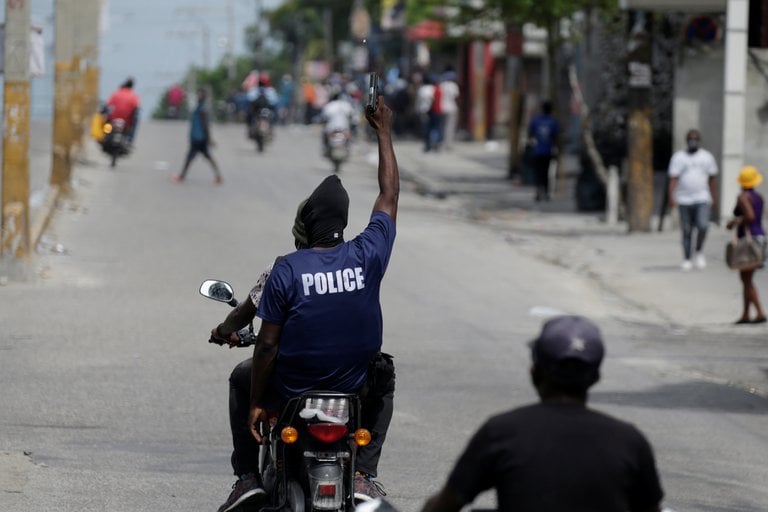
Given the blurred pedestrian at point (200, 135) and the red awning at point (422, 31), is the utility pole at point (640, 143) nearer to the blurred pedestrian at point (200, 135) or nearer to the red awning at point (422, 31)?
the blurred pedestrian at point (200, 135)

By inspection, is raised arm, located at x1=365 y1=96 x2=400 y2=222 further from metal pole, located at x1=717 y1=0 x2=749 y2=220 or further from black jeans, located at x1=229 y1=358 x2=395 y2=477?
metal pole, located at x1=717 y1=0 x2=749 y2=220

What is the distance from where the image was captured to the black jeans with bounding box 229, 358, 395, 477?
661cm

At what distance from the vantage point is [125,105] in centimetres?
3186

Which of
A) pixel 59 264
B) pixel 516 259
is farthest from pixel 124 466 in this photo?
pixel 516 259

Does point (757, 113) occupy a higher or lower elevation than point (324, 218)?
higher

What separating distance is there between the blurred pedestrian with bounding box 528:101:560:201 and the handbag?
12.9 meters

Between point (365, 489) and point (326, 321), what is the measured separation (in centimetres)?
69

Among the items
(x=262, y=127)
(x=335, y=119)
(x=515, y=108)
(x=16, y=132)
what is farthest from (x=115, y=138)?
(x=16, y=132)

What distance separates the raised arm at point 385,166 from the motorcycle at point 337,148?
2665cm

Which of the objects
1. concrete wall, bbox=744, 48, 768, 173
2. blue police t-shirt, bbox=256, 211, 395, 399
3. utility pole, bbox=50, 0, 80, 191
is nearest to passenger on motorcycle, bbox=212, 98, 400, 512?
blue police t-shirt, bbox=256, 211, 395, 399

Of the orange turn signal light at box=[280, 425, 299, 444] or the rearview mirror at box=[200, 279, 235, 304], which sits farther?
the rearview mirror at box=[200, 279, 235, 304]

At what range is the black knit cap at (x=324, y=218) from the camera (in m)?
6.44

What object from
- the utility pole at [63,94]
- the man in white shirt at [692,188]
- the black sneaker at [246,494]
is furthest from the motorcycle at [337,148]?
the black sneaker at [246,494]

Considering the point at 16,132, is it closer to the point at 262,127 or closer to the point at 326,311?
the point at 326,311
